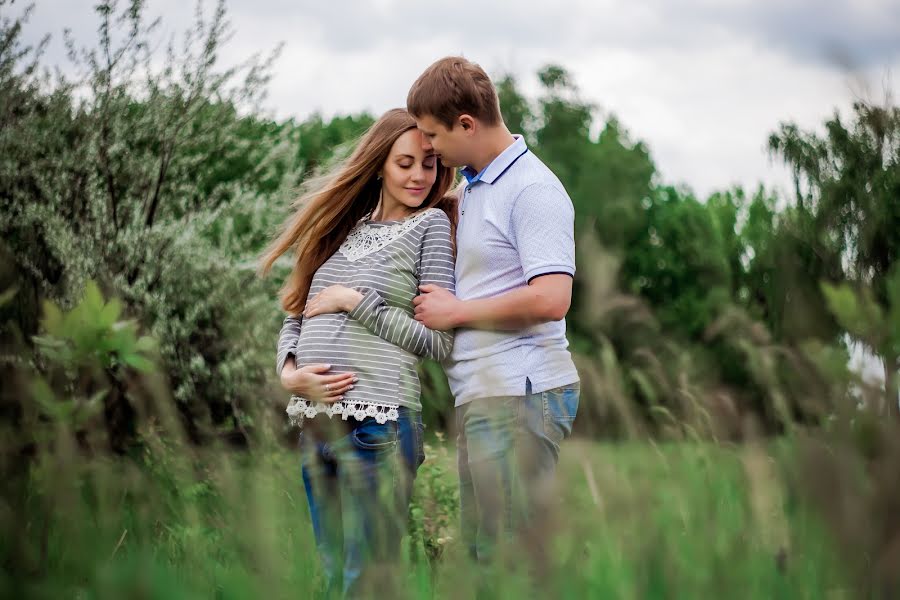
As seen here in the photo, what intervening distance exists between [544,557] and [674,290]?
126 ft

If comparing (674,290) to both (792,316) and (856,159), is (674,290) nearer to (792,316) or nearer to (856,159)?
(856,159)

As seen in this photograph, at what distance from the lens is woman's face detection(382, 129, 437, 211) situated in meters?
3.25

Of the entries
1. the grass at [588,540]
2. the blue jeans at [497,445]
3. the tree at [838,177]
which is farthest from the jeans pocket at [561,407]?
the tree at [838,177]

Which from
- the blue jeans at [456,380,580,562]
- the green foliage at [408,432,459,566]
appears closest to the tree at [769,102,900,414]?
the green foliage at [408,432,459,566]

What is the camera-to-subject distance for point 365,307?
303 centimetres

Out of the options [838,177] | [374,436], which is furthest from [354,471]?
[838,177]

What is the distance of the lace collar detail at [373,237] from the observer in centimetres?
321

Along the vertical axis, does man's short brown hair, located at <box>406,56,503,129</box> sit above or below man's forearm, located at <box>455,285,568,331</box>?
above

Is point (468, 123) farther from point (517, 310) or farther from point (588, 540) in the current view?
point (588, 540)

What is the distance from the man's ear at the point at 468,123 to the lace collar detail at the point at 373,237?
0.31 m

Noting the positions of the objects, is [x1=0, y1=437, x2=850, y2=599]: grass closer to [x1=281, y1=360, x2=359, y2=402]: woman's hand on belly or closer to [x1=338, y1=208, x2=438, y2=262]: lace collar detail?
[x1=281, y1=360, x2=359, y2=402]: woman's hand on belly

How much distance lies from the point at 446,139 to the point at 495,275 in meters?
0.45

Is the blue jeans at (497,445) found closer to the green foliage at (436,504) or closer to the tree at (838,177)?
the green foliage at (436,504)

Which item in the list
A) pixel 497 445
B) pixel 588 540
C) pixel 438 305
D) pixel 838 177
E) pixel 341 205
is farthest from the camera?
pixel 838 177
